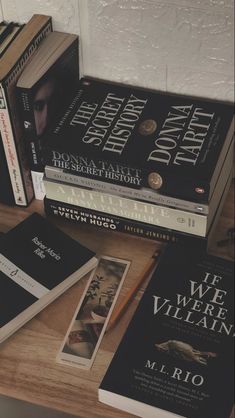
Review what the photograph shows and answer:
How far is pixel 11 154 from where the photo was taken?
108cm

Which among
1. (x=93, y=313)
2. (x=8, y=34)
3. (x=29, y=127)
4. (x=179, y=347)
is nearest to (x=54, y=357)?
(x=93, y=313)

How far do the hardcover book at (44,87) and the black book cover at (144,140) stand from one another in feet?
0.11

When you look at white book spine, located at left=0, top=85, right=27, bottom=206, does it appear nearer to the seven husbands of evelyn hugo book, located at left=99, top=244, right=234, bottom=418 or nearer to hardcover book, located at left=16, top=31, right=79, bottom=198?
hardcover book, located at left=16, top=31, right=79, bottom=198

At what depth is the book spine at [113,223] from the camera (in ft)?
3.41

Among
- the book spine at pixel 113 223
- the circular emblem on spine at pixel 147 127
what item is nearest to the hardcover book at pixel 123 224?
the book spine at pixel 113 223

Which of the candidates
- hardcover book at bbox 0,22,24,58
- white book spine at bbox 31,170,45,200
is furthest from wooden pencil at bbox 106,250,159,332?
hardcover book at bbox 0,22,24,58

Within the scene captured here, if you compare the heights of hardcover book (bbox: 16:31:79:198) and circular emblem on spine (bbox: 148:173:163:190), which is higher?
hardcover book (bbox: 16:31:79:198)

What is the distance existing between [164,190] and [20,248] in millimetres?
269

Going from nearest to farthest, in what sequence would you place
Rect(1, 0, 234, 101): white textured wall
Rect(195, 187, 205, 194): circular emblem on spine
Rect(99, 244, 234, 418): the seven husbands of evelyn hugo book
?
Rect(99, 244, 234, 418): the seven husbands of evelyn hugo book
Rect(195, 187, 205, 194): circular emblem on spine
Rect(1, 0, 234, 101): white textured wall

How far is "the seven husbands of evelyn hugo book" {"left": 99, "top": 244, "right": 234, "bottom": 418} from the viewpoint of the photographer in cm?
84

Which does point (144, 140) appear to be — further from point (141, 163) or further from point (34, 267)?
point (34, 267)

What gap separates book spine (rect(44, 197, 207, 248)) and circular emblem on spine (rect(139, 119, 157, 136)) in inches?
6.1

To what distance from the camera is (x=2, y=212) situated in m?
1.16

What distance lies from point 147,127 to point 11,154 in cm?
25
